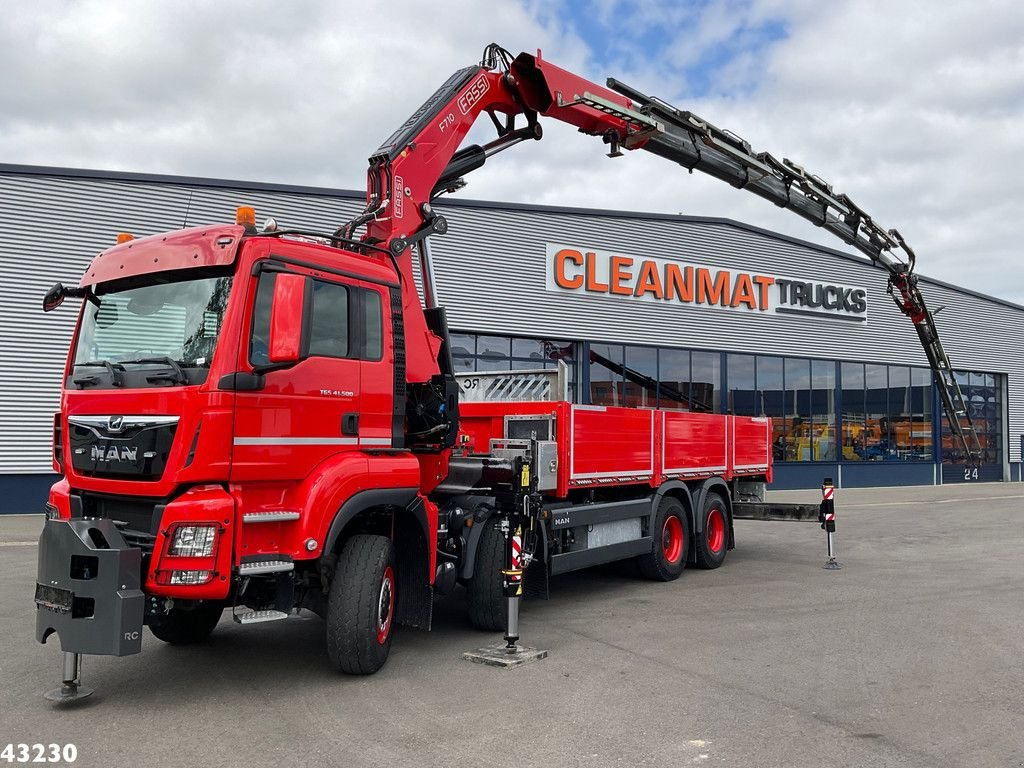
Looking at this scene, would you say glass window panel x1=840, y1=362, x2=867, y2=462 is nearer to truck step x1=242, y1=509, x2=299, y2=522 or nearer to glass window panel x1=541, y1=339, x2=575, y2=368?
glass window panel x1=541, y1=339, x2=575, y2=368

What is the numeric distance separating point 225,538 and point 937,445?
32.2m

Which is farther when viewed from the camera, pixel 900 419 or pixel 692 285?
pixel 900 419

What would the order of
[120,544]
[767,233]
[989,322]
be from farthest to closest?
[989,322] → [767,233] → [120,544]

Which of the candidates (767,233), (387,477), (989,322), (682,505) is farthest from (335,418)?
(989,322)

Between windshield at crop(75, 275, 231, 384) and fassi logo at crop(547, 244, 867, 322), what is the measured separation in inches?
694

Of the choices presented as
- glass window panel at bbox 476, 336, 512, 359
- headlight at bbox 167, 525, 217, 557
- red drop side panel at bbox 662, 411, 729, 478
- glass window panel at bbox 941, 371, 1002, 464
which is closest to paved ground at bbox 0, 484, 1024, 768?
headlight at bbox 167, 525, 217, 557

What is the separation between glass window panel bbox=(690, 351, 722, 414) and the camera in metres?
26.0

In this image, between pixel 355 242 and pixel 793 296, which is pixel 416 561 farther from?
pixel 793 296

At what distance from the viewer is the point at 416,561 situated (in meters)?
6.95

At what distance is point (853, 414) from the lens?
29500mm

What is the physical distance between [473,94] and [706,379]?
1918 centimetres

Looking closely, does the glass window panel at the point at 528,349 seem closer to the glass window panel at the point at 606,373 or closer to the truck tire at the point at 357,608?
the glass window panel at the point at 606,373

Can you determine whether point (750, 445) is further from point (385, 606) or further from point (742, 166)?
point (385, 606)

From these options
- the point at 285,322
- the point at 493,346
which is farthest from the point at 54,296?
the point at 493,346
